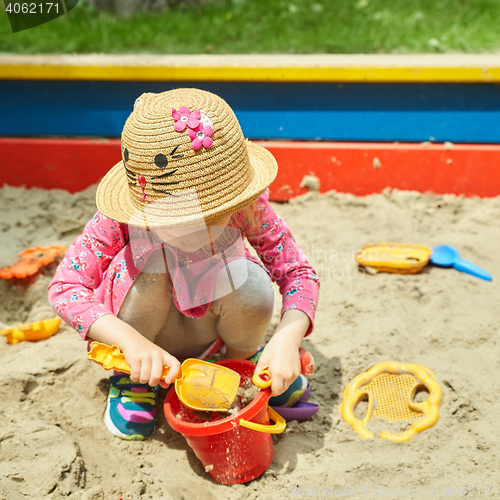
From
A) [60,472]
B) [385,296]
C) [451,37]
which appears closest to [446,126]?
[451,37]

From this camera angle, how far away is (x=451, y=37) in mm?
1980

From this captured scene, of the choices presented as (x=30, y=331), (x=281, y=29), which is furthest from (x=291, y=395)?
(x=281, y=29)

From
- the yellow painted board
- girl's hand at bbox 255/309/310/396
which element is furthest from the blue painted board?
girl's hand at bbox 255/309/310/396

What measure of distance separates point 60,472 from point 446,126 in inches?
60.3

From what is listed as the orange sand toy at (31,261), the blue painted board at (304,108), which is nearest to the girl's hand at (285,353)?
the orange sand toy at (31,261)

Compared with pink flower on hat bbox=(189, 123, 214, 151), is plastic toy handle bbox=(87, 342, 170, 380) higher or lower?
lower

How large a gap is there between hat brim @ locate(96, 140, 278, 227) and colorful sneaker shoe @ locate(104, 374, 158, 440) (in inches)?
16.5

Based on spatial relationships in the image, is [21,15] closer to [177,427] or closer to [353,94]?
[353,94]

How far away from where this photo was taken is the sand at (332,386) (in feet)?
2.98

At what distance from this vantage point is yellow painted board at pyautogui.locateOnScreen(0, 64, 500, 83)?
163cm

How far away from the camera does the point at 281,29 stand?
2.20m

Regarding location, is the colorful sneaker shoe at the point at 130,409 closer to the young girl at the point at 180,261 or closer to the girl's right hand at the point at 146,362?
the young girl at the point at 180,261

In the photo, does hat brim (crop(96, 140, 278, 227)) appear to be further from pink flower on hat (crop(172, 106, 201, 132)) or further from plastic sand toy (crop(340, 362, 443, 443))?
plastic sand toy (crop(340, 362, 443, 443))

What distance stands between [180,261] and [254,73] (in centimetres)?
96
